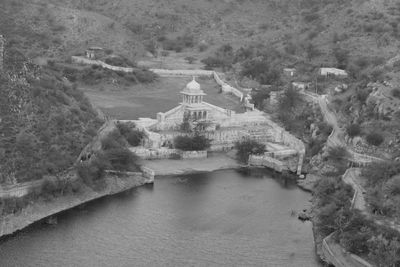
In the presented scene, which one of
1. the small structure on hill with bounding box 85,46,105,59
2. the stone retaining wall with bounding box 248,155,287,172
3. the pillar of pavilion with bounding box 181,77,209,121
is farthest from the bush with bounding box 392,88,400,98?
the small structure on hill with bounding box 85,46,105,59

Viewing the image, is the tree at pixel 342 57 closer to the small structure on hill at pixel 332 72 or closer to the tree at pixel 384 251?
the small structure on hill at pixel 332 72

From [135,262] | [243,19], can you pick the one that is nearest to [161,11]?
[243,19]

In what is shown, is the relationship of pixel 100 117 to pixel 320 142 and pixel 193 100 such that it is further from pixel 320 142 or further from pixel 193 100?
pixel 320 142

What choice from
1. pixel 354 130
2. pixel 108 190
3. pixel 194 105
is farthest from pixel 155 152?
pixel 354 130

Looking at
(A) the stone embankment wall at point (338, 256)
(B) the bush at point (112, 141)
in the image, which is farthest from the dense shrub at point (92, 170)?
(A) the stone embankment wall at point (338, 256)

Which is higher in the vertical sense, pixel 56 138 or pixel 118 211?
pixel 56 138

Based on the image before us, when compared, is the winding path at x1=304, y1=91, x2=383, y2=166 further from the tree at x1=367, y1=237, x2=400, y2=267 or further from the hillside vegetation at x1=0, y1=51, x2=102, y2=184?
the hillside vegetation at x1=0, y1=51, x2=102, y2=184
